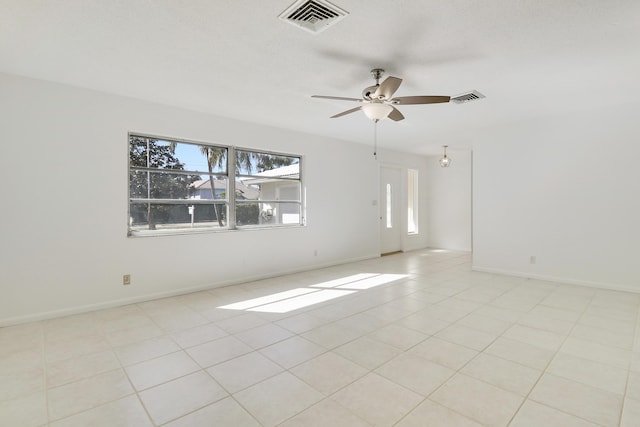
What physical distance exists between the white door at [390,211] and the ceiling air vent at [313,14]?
5069mm

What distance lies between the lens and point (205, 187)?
450 cm

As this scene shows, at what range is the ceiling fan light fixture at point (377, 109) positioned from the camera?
3016mm

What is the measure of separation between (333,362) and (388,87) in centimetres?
230

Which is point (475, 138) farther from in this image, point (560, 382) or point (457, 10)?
point (560, 382)

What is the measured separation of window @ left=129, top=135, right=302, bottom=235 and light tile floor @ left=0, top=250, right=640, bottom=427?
1098 mm

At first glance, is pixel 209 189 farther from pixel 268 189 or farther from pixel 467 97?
pixel 467 97

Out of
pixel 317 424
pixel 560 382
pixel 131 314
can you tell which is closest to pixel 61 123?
pixel 131 314

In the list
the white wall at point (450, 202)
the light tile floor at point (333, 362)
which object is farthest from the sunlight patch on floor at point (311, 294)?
the white wall at point (450, 202)

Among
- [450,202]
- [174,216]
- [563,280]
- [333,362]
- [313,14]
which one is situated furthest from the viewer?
[450,202]

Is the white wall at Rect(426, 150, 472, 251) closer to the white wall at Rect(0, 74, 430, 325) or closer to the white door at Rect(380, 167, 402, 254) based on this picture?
the white door at Rect(380, 167, 402, 254)

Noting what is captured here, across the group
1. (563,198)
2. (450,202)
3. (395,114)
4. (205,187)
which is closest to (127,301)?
(205,187)

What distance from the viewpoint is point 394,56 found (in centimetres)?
275

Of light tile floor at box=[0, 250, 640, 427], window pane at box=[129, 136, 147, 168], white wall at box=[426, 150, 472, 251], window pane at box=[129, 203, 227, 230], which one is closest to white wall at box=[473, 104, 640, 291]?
light tile floor at box=[0, 250, 640, 427]

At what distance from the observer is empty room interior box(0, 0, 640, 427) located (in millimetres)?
2062
